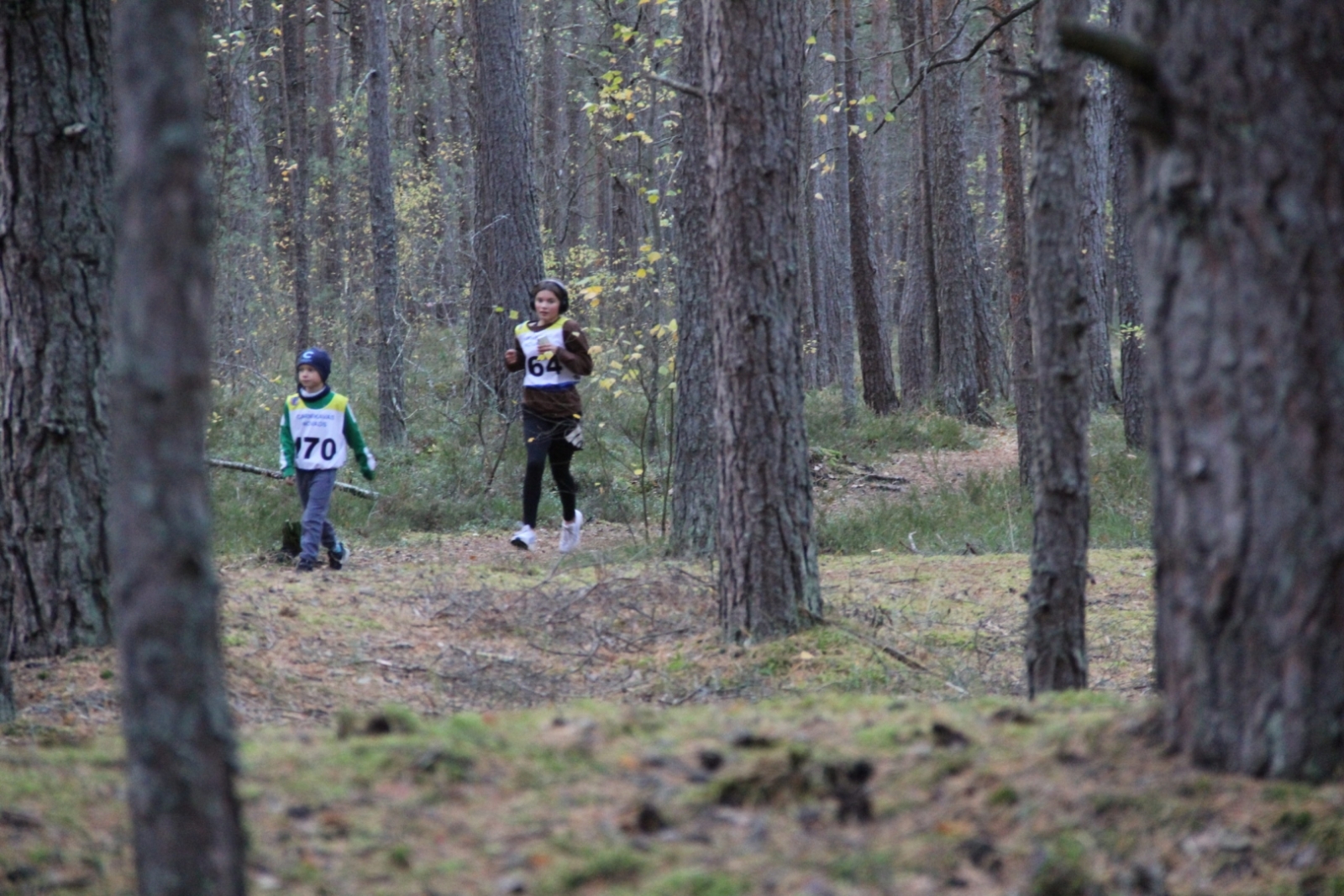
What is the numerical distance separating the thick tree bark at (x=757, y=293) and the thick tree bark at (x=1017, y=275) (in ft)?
12.6

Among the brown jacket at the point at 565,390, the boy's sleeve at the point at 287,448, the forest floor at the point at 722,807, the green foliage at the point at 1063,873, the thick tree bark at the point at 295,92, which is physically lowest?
the green foliage at the point at 1063,873

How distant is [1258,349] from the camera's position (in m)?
2.68

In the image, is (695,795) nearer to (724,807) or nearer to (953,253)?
(724,807)

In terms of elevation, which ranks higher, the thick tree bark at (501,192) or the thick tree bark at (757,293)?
the thick tree bark at (501,192)

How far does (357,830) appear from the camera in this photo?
9.25 feet

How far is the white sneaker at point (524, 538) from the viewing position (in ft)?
32.8

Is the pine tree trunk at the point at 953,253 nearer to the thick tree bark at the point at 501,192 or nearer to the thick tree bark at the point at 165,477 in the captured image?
the thick tree bark at the point at 501,192

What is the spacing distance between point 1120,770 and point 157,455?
7.36ft

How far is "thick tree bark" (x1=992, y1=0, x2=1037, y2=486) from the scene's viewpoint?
34.8ft

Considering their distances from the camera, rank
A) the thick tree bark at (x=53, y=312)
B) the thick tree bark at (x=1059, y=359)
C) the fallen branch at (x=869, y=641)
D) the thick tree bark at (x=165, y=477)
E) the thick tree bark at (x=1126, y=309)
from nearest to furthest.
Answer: the thick tree bark at (x=165, y=477) < the thick tree bark at (x=1059, y=359) < the thick tree bark at (x=53, y=312) < the fallen branch at (x=869, y=641) < the thick tree bark at (x=1126, y=309)

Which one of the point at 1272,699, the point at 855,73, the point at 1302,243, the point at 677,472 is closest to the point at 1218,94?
the point at 1302,243

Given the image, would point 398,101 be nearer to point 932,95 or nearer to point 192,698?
point 932,95

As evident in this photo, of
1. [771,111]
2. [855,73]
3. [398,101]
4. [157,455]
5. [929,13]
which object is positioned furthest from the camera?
[398,101]

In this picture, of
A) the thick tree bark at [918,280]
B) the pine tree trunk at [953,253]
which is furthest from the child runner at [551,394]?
the thick tree bark at [918,280]
